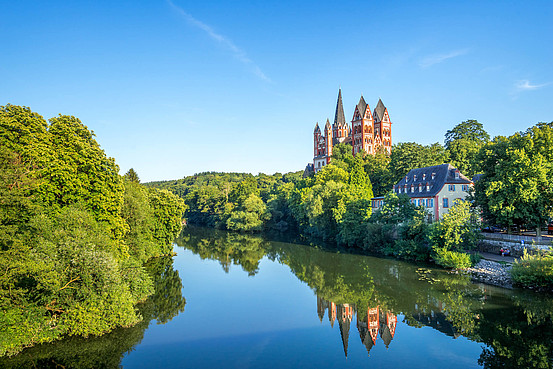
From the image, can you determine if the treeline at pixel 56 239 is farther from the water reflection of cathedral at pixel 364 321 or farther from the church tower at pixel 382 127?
the church tower at pixel 382 127

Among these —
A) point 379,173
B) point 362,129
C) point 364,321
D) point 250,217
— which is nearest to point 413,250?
point 364,321

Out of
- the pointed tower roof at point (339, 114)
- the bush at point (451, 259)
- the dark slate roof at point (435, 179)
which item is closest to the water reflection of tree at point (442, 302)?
the bush at point (451, 259)

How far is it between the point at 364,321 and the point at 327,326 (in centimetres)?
221

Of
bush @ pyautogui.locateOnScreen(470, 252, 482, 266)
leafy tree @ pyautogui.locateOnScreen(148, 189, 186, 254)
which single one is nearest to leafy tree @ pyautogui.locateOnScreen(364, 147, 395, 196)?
bush @ pyautogui.locateOnScreen(470, 252, 482, 266)

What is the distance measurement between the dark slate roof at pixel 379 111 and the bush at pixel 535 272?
76095 millimetres

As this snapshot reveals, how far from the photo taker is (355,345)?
692 inches

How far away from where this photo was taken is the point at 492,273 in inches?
1057

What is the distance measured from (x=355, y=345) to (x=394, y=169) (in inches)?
1901

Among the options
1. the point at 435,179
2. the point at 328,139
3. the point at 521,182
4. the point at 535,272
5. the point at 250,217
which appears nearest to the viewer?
the point at 535,272

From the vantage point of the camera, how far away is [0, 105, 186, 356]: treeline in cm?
1527

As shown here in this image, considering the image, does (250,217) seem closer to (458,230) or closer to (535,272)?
(458,230)

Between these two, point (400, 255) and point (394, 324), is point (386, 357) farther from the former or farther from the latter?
point (400, 255)

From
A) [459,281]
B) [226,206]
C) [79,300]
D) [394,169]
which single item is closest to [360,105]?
[394,169]

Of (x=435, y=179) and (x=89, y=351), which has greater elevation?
(x=435, y=179)
